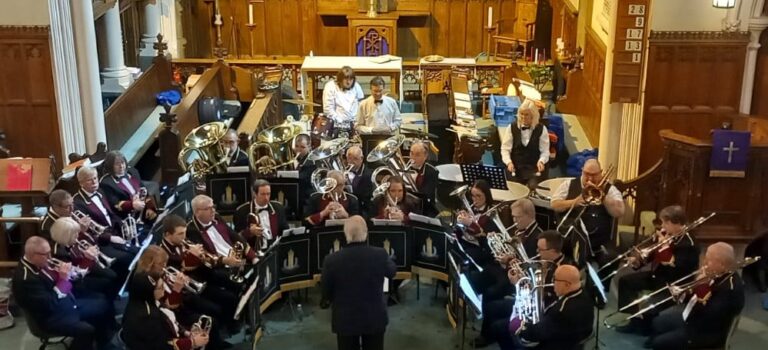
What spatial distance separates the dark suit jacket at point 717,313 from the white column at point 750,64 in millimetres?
3873

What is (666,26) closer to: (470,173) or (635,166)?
(635,166)

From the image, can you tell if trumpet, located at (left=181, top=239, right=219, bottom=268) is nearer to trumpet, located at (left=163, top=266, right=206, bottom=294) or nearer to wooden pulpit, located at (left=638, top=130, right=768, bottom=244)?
trumpet, located at (left=163, top=266, right=206, bottom=294)

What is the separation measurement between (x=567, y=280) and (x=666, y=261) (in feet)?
6.11

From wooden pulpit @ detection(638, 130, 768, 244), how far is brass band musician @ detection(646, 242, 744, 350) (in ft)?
7.16

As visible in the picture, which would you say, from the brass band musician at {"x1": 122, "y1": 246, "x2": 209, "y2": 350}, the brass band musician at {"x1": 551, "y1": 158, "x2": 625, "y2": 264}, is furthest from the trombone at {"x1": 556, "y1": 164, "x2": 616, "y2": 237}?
the brass band musician at {"x1": 122, "y1": 246, "x2": 209, "y2": 350}

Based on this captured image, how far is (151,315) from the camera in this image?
264 inches

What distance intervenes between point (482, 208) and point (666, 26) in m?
3.28

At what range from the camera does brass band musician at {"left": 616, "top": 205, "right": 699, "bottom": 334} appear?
26.3 ft

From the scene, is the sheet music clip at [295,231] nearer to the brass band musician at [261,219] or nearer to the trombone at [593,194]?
the brass band musician at [261,219]

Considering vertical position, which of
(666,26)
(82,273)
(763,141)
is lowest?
(82,273)

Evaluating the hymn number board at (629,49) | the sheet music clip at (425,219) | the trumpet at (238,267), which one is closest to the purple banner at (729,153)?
the hymn number board at (629,49)

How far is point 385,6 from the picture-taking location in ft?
56.1

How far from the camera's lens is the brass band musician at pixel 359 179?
31.2 feet

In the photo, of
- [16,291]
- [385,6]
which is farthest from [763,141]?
[385,6]
